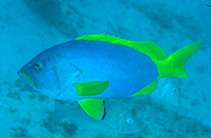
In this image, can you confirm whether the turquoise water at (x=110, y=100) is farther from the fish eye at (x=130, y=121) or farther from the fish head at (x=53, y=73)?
the fish head at (x=53, y=73)

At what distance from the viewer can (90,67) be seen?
168 cm

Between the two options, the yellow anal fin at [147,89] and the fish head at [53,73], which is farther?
the yellow anal fin at [147,89]

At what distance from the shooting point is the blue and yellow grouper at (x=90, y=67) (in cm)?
167

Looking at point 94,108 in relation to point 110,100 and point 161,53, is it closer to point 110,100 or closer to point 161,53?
point 161,53

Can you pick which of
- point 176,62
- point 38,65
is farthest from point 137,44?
point 38,65

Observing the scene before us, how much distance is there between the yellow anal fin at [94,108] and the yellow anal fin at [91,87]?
21 centimetres

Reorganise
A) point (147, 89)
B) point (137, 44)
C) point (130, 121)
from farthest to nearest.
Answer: point (130, 121) < point (147, 89) < point (137, 44)

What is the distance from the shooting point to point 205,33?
14.0ft

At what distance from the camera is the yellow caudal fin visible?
1.76 meters

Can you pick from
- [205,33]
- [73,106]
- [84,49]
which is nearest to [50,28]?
[73,106]

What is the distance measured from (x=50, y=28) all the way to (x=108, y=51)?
2.27m

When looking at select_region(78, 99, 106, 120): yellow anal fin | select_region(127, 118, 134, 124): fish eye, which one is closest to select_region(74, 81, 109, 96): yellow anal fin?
select_region(78, 99, 106, 120): yellow anal fin

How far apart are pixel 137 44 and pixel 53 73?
698 millimetres

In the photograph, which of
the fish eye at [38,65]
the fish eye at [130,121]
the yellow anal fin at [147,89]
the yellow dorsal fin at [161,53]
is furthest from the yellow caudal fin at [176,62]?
the fish eye at [130,121]
